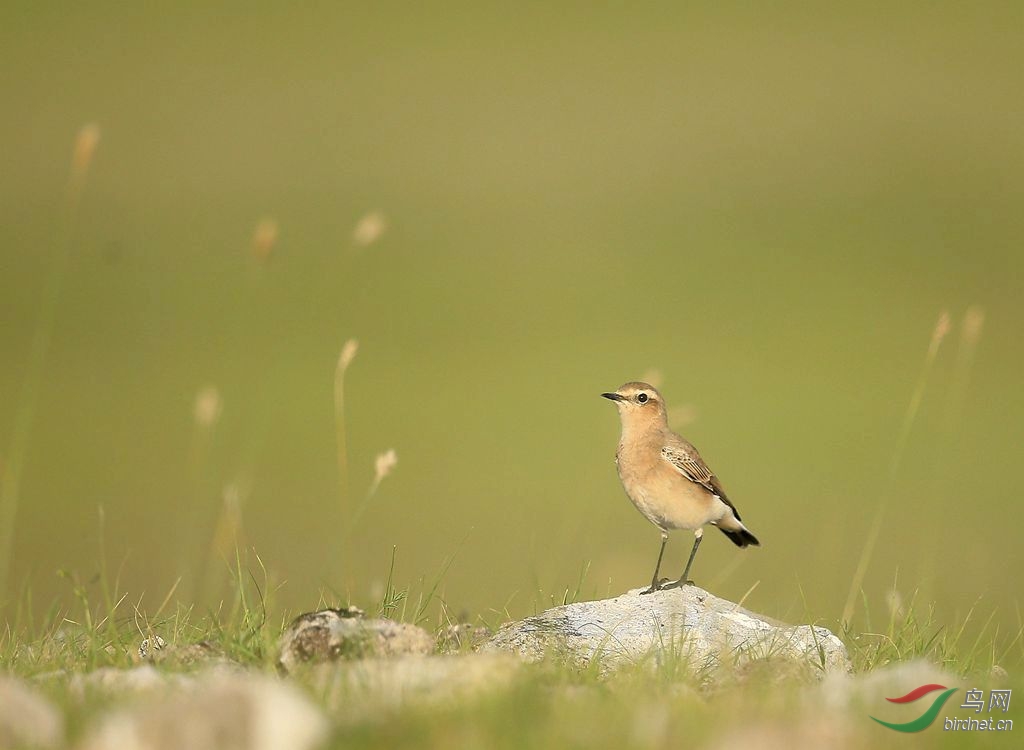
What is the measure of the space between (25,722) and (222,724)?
2.17 ft

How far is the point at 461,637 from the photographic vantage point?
606cm

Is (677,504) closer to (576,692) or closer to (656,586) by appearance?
(656,586)

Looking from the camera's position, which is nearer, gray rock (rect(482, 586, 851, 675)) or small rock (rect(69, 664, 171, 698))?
small rock (rect(69, 664, 171, 698))

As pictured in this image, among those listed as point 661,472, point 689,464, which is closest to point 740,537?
point 689,464

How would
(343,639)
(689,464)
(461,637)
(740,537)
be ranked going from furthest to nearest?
(740,537) → (689,464) → (461,637) → (343,639)

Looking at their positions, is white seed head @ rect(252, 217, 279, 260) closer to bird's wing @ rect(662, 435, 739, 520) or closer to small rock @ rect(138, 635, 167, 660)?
small rock @ rect(138, 635, 167, 660)

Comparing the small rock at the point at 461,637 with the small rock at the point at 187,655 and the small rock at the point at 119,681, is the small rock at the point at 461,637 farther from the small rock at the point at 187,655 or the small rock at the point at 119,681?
the small rock at the point at 119,681

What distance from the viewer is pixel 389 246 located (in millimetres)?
38938

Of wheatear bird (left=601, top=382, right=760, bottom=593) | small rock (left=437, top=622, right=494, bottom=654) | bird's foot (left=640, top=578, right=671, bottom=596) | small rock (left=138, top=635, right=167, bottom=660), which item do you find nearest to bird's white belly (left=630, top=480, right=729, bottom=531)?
wheatear bird (left=601, top=382, right=760, bottom=593)

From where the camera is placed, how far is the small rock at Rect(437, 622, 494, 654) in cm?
590

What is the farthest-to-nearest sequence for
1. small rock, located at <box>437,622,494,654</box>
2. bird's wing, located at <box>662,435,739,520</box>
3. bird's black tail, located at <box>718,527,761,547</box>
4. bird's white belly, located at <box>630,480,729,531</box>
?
bird's black tail, located at <box>718,527,761,547</box>, bird's wing, located at <box>662,435,739,520</box>, bird's white belly, located at <box>630,480,729,531</box>, small rock, located at <box>437,622,494,654</box>

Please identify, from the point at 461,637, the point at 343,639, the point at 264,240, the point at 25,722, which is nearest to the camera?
the point at 25,722

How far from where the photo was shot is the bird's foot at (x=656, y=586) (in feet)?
24.0

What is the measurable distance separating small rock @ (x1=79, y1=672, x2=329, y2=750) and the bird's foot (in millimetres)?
3659
